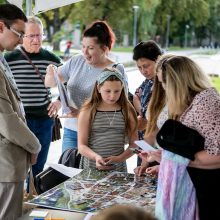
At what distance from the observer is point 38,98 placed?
300 cm

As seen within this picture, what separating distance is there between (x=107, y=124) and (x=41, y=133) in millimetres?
918

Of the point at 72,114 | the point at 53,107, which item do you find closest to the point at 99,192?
the point at 72,114

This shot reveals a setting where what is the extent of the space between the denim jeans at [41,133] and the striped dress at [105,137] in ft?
2.72

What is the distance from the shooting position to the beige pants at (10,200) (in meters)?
1.93

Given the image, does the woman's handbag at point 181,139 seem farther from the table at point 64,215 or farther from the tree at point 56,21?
the tree at point 56,21

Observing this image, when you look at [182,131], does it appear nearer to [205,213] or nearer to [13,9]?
[205,213]

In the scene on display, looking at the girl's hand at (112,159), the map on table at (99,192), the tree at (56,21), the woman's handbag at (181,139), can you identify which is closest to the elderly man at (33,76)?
the girl's hand at (112,159)

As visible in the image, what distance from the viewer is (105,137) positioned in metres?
2.28

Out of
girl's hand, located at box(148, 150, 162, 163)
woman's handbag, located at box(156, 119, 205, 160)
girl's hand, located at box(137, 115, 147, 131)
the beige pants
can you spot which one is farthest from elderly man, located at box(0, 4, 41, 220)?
girl's hand, located at box(137, 115, 147, 131)

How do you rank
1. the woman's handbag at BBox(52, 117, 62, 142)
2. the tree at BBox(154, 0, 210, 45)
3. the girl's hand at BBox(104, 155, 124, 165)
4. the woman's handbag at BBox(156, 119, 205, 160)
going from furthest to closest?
the tree at BBox(154, 0, 210, 45), the woman's handbag at BBox(52, 117, 62, 142), the girl's hand at BBox(104, 155, 124, 165), the woman's handbag at BBox(156, 119, 205, 160)

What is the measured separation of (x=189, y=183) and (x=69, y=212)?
0.51 meters

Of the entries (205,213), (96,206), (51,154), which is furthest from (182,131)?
(51,154)

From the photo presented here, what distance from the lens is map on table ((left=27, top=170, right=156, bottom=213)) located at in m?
1.76

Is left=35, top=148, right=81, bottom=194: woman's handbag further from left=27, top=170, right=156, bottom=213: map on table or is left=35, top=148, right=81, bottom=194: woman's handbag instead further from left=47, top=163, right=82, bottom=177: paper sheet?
left=27, top=170, right=156, bottom=213: map on table
